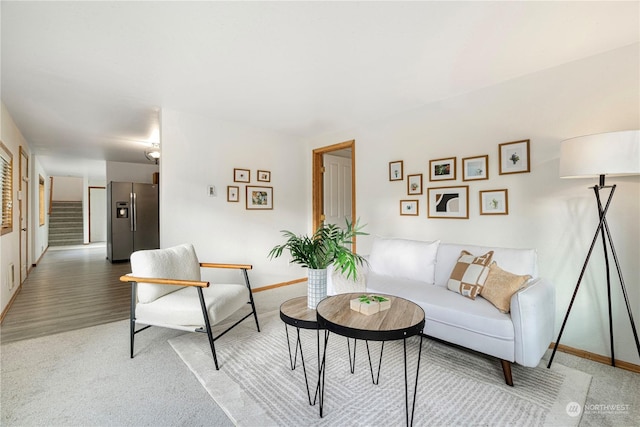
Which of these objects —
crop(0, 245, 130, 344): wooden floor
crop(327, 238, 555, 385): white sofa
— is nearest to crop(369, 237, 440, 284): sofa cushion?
crop(327, 238, 555, 385): white sofa

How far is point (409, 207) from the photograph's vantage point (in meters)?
3.57

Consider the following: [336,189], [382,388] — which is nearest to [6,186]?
[336,189]

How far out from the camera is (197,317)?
221cm

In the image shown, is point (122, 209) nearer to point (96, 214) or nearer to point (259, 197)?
point (259, 197)

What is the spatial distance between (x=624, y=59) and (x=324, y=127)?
299cm

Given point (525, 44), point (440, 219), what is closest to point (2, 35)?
point (525, 44)

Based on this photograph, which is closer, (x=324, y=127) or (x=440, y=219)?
(x=440, y=219)

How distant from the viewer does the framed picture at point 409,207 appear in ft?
11.5

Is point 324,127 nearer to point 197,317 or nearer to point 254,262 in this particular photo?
point 254,262

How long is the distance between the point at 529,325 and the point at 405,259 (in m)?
1.17

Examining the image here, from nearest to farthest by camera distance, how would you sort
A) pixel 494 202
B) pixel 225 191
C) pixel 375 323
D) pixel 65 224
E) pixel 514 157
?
pixel 375 323
pixel 514 157
pixel 494 202
pixel 225 191
pixel 65 224

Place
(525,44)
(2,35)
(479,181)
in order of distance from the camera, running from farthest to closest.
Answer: (479,181) < (525,44) < (2,35)

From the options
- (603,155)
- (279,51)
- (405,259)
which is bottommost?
(405,259)

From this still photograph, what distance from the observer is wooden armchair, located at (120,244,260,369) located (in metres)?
2.21
